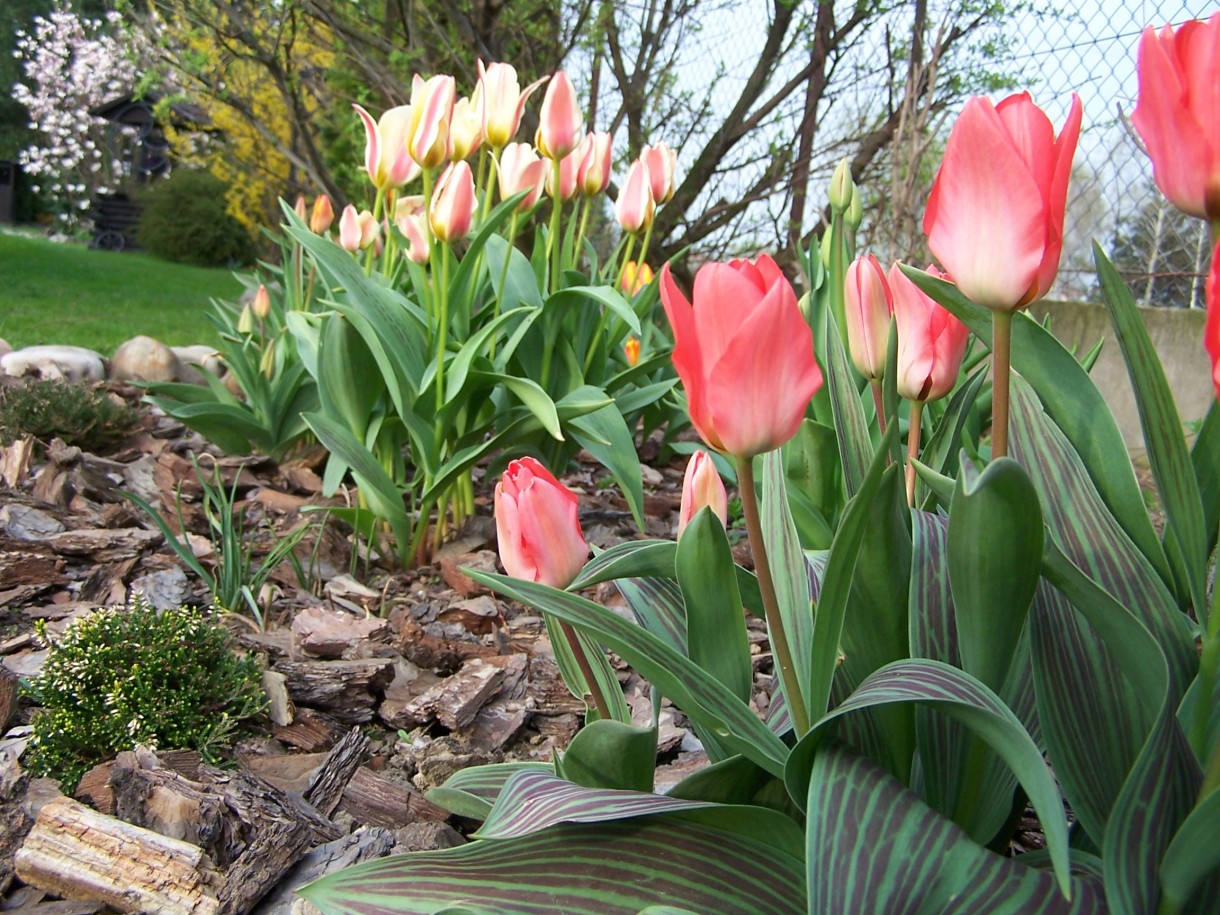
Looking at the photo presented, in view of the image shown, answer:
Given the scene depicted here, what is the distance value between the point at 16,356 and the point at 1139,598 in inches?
172

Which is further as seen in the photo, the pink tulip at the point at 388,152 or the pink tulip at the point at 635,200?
the pink tulip at the point at 635,200

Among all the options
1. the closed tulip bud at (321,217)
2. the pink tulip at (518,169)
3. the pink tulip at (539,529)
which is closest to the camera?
the pink tulip at (539,529)

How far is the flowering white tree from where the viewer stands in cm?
2544

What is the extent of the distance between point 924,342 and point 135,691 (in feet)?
3.79

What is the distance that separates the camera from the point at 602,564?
891 millimetres

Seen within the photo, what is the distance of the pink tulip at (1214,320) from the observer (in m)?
0.58

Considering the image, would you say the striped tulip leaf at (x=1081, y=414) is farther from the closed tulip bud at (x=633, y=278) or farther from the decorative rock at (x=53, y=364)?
the decorative rock at (x=53, y=364)

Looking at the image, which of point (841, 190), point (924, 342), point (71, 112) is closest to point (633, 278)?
point (841, 190)

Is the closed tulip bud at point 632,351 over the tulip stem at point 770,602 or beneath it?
over

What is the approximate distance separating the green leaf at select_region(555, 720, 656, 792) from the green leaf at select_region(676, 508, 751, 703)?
0.28 ft

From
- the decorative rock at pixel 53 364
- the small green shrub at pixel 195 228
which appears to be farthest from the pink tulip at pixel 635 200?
the small green shrub at pixel 195 228

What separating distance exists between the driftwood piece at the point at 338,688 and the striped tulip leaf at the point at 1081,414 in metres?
1.14

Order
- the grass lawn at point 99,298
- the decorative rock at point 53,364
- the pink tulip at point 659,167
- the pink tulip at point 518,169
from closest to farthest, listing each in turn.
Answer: the pink tulip at point 518,169 < the pink tulip at point 659,167 < the decorative rock at point 53,364 < the grass lawn at point 99,298

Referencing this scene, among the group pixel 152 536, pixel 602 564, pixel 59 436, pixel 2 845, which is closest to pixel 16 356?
pixel 59 436
